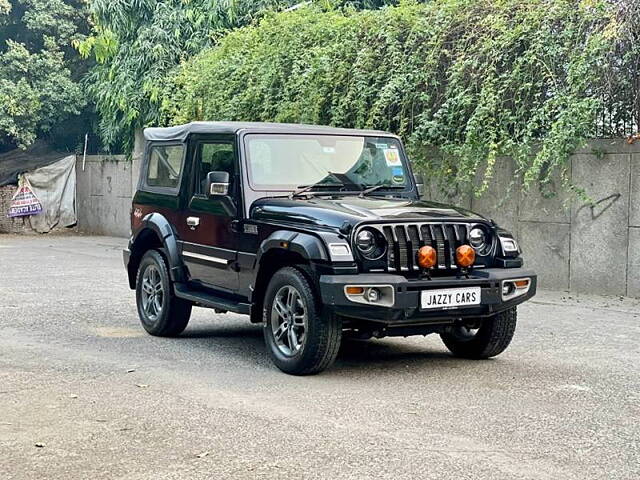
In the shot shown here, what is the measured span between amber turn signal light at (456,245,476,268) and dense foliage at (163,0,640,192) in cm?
485

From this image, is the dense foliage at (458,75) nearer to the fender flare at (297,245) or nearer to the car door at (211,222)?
the car door at (211,222)

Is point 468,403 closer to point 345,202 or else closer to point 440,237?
point 440,237

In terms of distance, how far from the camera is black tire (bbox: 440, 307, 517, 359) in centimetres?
812

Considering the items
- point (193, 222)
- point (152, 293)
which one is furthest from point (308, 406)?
point (152, 293)

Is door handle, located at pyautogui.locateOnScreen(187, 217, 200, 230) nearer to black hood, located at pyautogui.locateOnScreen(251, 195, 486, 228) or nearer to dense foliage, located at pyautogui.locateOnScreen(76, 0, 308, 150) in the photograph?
black hood, located at pyautogui.locateOnScreen(251, 195, 486, 228)

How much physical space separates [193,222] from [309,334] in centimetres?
210

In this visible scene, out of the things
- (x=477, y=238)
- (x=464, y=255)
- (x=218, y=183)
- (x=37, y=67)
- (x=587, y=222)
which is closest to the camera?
(x=464, y=255)

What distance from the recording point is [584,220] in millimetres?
12766

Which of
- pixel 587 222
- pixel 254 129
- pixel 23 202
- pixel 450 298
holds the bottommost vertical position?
pixel 23 202

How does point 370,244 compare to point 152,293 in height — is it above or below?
above

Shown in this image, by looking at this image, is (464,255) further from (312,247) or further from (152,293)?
(152,293)

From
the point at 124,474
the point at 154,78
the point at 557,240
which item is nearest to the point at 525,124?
the point at 557,240

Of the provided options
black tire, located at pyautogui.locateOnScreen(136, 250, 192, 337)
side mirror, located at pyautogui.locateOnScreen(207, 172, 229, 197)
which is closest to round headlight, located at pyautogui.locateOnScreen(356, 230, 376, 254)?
side mirror, located at pyautogui.locateOnScreen(207, 172, 229, 197)

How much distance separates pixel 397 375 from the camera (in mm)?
7695
